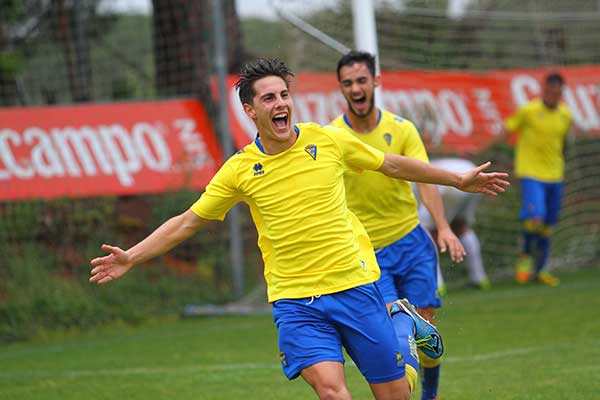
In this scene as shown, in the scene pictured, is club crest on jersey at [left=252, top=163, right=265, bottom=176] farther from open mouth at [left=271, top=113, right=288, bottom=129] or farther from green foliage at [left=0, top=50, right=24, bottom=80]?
green foliage at [left=0, top=50, right=24, bottom=80]

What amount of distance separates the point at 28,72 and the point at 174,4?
202cm

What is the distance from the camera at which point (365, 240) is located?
226 inches

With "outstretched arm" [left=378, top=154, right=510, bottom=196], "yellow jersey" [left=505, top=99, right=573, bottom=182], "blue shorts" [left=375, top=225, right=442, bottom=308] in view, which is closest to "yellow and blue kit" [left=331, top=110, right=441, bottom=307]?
"blue shorts" [left=375, top=225, right=442, bottom=308]

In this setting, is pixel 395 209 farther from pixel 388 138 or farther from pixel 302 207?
pixel 302 207

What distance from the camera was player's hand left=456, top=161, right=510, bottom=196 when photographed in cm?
555

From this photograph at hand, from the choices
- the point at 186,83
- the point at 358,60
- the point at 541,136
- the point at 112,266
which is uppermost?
the point at 358,60

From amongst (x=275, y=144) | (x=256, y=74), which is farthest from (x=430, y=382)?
(x=256, y=74)

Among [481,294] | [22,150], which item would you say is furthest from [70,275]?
[481,294]

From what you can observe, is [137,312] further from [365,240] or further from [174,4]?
[365,240]


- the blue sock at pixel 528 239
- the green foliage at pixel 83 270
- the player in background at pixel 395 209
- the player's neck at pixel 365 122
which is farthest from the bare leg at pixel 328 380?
the blue sock at pixel 528 239

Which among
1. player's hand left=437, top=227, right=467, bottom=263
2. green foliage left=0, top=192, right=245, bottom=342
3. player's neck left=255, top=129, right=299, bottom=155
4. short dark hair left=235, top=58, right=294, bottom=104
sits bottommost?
green foliage left=0, top=192, right=245, bottom=342

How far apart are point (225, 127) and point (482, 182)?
7156 millimetres

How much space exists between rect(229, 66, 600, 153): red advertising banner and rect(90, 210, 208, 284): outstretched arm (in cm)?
718

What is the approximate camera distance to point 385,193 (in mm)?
6957
